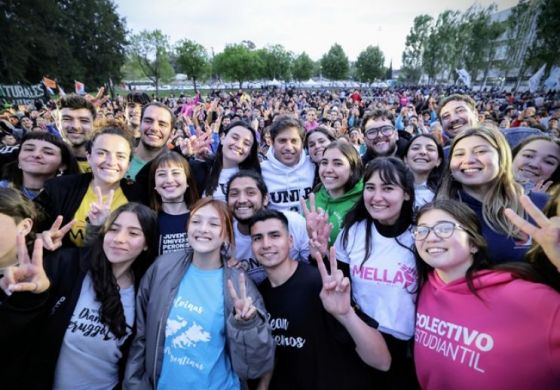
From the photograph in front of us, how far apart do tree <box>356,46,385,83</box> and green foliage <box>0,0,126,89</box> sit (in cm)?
4604

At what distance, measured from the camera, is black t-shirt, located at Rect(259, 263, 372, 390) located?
2064 millimetres

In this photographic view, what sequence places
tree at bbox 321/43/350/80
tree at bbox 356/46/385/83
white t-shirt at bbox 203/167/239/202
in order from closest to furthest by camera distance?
white t-shirt at bbox 203/167/239/202 → tree at bbox 356/46/385/83 → tree at bbox 321/43/350/80

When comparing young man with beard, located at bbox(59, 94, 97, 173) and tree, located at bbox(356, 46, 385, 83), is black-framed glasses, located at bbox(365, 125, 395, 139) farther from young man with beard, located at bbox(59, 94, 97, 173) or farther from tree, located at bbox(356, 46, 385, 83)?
tree, located at bbox(356, 46, 385, 83)

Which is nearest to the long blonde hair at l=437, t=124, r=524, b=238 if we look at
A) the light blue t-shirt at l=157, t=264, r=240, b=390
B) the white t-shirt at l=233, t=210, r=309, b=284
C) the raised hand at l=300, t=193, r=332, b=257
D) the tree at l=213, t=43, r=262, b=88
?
the raised hand at l=300, t=193, r=332, b=257

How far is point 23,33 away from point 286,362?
38.9 meters

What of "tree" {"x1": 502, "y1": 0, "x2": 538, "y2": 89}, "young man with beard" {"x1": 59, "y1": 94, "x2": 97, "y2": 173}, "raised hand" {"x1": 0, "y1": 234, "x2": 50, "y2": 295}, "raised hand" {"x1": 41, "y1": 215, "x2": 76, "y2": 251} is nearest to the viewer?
"raised hand" {"x1": 0, "y1": 234, "x2": 50, "y2": 295}

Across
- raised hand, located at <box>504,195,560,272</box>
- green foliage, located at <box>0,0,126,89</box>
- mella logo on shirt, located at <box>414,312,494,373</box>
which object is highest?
green foliage, located at <box>0,0,126,89</box>

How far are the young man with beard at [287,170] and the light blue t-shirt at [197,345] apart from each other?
5.65 feet

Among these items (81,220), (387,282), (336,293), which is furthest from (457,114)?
(81,220)

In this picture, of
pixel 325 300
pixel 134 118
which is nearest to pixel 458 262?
pixel 325 300

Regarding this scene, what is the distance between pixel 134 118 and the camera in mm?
6520

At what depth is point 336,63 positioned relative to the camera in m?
63.9

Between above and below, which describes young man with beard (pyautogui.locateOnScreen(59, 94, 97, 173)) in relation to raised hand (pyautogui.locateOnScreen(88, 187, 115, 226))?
above

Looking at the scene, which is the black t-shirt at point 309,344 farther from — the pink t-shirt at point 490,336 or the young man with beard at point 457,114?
the young man with beard at point 457,114
